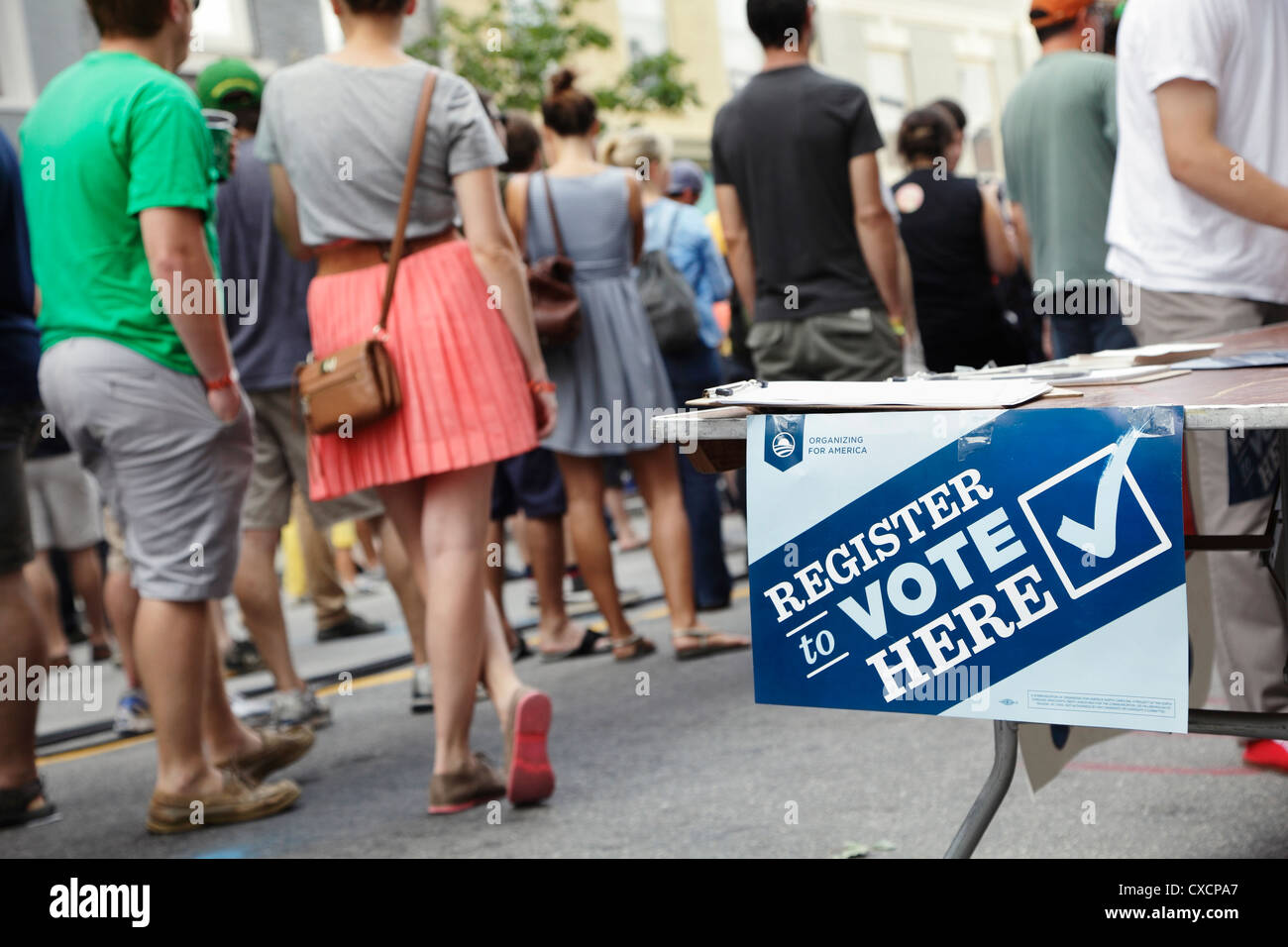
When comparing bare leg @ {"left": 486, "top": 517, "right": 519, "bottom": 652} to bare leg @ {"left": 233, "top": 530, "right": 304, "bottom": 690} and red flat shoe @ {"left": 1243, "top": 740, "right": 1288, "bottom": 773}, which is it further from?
red flat shoe @ {"left": 1243, "top": 740, "right": 1288, "bottom": 773}

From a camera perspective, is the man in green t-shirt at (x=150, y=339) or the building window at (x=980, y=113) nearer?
the man in green t-shirt at (x=150, y=339)

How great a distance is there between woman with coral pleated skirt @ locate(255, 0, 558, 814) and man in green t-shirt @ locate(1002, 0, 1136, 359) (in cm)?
201

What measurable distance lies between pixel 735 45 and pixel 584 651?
19.1 metres

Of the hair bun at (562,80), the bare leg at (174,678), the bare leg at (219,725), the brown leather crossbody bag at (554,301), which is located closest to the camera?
the bare leg at (174,678)

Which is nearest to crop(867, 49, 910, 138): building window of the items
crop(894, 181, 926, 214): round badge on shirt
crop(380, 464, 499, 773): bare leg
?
crop(894, 181, 926, 214): round badge on shirt

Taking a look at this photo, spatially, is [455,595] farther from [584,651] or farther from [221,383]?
[584,651]

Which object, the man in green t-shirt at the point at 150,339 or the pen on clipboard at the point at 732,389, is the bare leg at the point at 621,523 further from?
the pen on clipboard at the point at 732,389

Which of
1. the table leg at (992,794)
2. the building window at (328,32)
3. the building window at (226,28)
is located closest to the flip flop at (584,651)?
the table leg at (992,794)

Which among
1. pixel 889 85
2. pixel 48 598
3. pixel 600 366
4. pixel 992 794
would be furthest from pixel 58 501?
pixel 889 85

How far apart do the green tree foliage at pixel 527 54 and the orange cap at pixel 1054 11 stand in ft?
33.8

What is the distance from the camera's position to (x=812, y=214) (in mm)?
5055

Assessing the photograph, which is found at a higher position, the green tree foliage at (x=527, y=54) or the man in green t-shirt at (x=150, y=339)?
the green tree foliage at (x=527, y=54)

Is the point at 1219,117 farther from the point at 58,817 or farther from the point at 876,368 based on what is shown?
the point at 58,817

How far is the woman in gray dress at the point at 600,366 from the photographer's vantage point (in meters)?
5.68
